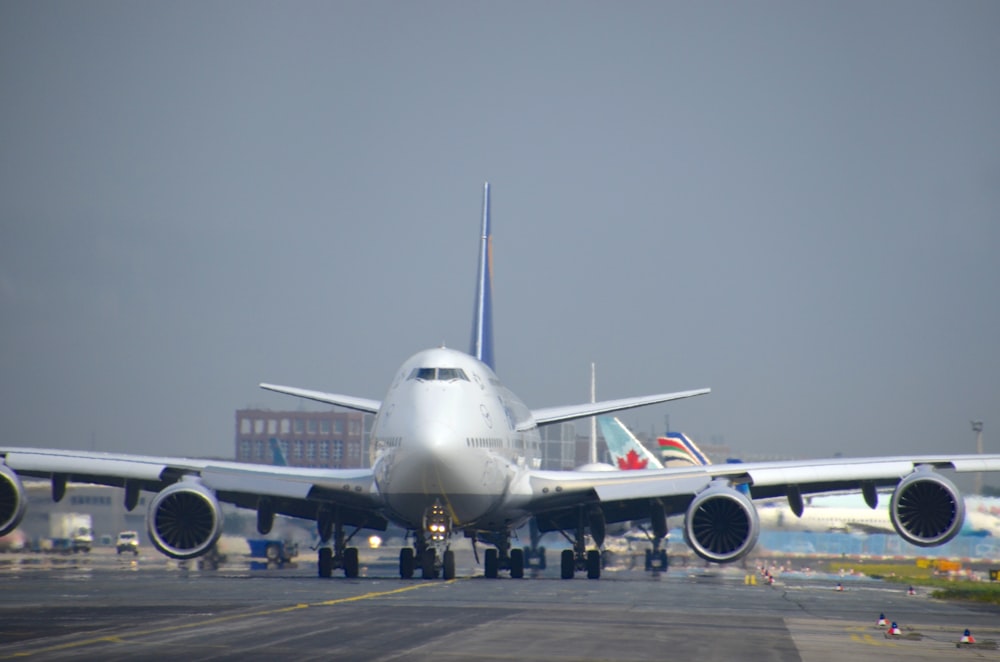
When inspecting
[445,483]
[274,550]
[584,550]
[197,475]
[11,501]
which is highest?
[197,475]

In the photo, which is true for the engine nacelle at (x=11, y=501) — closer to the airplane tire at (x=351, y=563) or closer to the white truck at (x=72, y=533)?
the airplane tire at (x=351, y=563)

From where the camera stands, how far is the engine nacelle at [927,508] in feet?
114

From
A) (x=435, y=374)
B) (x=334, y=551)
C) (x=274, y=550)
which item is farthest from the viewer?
(x=274, y=550)

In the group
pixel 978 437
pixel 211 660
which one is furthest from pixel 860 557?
pixel 211 660

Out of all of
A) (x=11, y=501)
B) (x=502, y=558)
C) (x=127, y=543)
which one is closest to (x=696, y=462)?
(x=127, y=543)

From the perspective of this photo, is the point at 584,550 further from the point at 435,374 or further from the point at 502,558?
the point at 435,374

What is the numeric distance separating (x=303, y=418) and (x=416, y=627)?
354 ft

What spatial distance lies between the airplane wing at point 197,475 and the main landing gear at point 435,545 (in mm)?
1592

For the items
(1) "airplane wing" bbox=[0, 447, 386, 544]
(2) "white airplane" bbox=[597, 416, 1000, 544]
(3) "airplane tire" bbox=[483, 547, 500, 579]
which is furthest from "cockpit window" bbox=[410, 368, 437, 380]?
(2) "white airplane" bbox=[597, 416, 1000, 544]

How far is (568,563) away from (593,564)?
0.81 metres

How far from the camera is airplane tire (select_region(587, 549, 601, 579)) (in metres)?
40.3

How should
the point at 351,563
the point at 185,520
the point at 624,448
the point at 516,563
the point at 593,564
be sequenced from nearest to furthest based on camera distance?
the point at 185,520
the point at 351,563
the point at 593,564
the point at 516,563
the point at 624,448

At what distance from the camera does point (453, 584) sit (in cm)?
3331

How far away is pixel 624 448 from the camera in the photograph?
74938 mm
